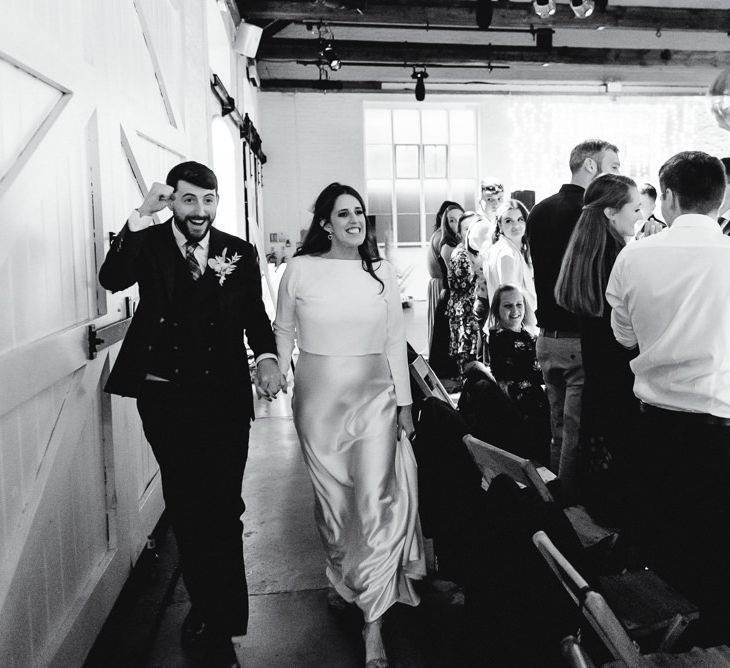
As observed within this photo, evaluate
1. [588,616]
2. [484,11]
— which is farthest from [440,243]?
[588,616]

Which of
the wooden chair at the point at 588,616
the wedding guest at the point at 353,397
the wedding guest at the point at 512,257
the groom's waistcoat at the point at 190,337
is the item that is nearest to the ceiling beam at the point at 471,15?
the wedding guest at the point at 512,257

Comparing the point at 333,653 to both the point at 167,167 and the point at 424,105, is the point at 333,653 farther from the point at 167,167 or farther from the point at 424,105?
the point at 424,105

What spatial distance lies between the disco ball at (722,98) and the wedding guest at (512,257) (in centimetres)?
146

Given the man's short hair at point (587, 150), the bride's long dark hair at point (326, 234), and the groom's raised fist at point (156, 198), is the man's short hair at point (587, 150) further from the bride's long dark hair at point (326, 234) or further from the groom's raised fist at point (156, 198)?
the groom's raised fist at point (156, 198)

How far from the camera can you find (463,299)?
19.6 ft

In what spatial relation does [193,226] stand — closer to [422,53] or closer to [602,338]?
[602,338]

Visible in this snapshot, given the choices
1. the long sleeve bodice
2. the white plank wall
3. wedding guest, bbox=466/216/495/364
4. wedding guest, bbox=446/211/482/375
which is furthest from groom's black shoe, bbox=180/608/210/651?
wedding guest, bbox=446/211/482/375

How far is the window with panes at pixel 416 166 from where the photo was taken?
1472 centimetres

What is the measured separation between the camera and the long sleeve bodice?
2.59 m

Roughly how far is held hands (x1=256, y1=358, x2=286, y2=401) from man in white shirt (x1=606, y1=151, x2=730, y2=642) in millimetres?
1176

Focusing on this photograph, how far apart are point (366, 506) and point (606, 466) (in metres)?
1.02

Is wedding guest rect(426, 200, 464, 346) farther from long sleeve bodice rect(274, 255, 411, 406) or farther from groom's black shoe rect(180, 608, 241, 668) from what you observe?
groom's black shoe rect(180, 608, 241, 668)

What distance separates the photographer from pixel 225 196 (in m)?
8.22

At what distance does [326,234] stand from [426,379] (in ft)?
2.57
